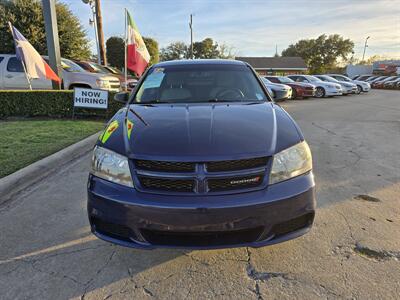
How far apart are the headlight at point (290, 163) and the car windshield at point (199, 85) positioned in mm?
1178

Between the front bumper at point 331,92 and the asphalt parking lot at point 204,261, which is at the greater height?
the front bumper at point 331,92

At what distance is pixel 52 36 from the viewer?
9.77m

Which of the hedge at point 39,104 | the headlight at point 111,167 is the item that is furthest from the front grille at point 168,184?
the hedge at point 39,104

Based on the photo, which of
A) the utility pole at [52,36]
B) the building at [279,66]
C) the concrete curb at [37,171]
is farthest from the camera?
the building at [279,66]

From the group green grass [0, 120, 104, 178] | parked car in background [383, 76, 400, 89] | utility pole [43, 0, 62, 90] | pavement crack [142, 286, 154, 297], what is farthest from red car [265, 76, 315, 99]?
parked car in background [383, 76, 400, 89]

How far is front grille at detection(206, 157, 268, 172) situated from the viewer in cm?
215

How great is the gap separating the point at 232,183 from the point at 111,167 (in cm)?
90

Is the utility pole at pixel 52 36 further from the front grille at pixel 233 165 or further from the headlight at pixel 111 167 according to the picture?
the front grille at pixel 233 165

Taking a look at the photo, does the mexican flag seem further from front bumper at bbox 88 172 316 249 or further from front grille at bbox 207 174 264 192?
front grille at bbox 207 174 264 192

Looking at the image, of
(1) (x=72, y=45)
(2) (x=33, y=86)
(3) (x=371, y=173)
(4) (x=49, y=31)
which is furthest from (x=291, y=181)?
(1) (x=72, y=45)

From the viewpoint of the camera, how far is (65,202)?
3.77 meters

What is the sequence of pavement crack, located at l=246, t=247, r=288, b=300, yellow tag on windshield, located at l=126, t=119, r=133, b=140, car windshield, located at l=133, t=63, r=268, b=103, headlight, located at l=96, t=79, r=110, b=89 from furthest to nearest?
headlight, located at l=96, t=79, r=110, b=89 → car windshield, located at l=133, t=63, r=268, b=103 → yellow tag on windshield, located at l=126, t=119, r=133, b=140 → pavement crack, located at l=246, t=247, r=288, b=300

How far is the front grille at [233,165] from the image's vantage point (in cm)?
215

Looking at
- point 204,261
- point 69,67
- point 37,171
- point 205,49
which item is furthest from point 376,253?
point 205,49
